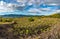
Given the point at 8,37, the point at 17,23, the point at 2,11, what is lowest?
the point at 8,37

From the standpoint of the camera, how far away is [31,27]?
351 cm

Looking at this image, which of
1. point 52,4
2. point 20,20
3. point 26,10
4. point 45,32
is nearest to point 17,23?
point 20,20

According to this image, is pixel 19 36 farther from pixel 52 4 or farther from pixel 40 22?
pixel 52 4

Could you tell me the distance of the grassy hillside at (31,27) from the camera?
3.49 metres

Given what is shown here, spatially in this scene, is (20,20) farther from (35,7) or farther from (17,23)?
(35,7)

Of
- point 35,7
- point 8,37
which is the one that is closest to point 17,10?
point 35,7

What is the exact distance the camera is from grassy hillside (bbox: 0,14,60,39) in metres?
3.49

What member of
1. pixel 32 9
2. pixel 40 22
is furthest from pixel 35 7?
pixel 40 22

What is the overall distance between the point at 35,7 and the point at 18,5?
0.39 meters

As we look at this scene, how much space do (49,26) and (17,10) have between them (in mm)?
802

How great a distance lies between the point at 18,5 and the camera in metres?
3.64

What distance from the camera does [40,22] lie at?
3553 mm

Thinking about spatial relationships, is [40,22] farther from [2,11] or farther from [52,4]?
[2,11]

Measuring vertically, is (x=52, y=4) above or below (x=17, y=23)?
above
